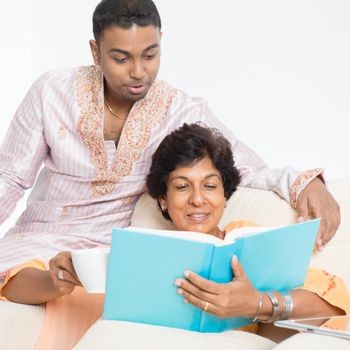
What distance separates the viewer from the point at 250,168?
2.89 meters

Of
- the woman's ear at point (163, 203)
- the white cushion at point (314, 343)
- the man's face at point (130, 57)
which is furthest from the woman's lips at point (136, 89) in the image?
the white cushion at point (314, 343)

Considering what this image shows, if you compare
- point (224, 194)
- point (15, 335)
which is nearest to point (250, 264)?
point (224, 194)

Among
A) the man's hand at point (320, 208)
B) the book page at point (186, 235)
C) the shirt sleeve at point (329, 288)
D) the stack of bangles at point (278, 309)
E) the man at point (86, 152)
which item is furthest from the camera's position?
the man at point (86, 152)

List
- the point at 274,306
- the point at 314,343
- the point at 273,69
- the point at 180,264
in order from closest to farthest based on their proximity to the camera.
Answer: the point at 314,343 → the point at 180,264 → the point at 274,306 → the point at 273,69

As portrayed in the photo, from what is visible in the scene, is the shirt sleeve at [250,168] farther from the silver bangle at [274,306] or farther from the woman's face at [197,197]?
the silver bangle at [274,306]

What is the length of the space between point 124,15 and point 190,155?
463mm

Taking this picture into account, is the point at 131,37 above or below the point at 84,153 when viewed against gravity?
above

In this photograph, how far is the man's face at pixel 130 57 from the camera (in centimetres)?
263

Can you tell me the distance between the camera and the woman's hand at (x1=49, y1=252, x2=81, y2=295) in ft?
7.45

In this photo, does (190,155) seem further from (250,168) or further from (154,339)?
(154,339)

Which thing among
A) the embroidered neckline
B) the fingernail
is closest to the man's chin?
the embroidered neckline

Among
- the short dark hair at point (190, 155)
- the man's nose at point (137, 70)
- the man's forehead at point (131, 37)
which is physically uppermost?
the man's forehead at point (131, 37)

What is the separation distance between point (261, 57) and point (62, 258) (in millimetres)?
2162

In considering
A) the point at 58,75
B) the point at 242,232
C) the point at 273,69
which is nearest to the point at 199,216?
the point at 242,232
